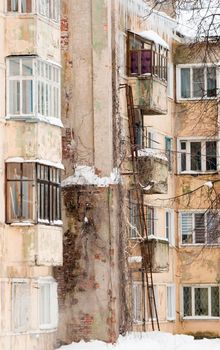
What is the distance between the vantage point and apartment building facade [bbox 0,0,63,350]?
40750mm

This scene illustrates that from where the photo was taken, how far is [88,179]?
152ft

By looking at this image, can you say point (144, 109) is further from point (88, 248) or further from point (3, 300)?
point (3, 300)

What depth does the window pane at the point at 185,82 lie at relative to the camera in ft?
197

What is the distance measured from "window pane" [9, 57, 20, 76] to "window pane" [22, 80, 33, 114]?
13.9 inches

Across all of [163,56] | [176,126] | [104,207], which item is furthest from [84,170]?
[176,126]

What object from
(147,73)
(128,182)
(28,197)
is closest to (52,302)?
(28,197)

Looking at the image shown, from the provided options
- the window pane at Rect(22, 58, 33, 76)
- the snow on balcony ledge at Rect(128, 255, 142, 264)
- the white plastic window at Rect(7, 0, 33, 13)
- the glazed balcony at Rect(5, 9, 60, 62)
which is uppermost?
the white plastic window at Rect(7, 0, 33, 13)

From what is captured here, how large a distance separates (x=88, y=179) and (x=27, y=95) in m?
5.83

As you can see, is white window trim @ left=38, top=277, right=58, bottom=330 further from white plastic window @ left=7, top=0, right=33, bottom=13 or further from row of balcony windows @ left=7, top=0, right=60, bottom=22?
white plastic window @ left=7, top=0, right=33, bottom=13

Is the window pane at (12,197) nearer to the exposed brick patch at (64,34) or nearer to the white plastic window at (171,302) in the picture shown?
the exposed brick patch at (64,34)

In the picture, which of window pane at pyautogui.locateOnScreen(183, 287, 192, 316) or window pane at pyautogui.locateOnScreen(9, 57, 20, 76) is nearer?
window pane at pyautogui.locateOnScreen(9, 57, 20, 76)

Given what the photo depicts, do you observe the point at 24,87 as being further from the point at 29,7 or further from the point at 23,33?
the point at 29,7

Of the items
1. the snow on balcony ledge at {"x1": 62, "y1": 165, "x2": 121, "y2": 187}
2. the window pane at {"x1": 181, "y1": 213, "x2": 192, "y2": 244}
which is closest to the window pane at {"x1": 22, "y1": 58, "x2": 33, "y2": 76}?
the snow on balcony ledge at {"x1": 62, "y1": 165, "x2": 121, "y2": 187}

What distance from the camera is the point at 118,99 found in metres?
48.0
